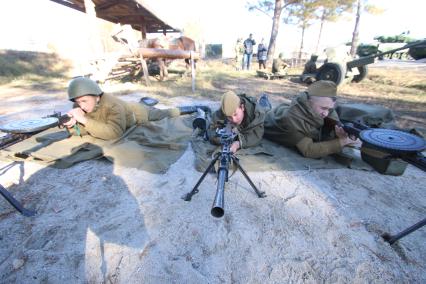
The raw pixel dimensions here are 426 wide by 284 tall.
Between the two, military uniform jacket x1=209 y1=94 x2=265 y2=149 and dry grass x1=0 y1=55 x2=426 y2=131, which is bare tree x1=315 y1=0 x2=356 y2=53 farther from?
military uniform jacket x1=209 y1=94 x2=265 y2=149

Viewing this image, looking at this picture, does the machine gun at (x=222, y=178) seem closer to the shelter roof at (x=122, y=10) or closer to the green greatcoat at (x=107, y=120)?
the green greatcoat at (x=107, y=120)

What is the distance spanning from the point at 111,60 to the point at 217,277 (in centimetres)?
855

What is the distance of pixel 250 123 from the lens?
3539 mm

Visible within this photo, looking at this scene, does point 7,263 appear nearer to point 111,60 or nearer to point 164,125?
point 164,125

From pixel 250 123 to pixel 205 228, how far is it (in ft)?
5.65

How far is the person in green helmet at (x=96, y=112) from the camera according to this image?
343cm

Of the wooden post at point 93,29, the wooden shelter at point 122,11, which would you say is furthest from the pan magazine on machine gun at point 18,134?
the wooden shelter at point 122,11

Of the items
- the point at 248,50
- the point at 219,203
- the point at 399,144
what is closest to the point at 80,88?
the point at 219,203

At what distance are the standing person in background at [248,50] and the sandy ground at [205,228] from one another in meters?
13.7

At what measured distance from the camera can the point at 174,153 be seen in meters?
3.80

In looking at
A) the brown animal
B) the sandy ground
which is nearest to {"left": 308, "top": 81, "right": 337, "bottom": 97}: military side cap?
the sandy ground

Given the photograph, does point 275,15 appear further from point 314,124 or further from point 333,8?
point 314,124

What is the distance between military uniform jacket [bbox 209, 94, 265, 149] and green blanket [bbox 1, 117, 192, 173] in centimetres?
93

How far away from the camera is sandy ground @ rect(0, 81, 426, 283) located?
1906 mm
